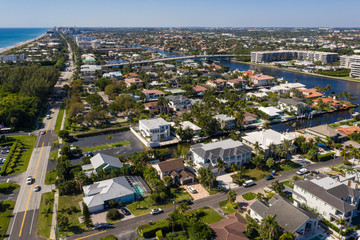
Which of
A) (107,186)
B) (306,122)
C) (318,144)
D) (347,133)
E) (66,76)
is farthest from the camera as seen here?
(66,76)

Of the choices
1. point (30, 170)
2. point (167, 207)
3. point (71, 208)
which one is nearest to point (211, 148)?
point (167, 207)

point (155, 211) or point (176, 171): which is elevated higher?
point (176, 171)

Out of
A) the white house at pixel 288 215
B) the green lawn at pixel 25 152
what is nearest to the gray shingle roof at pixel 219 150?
the white house at pixel 288 215

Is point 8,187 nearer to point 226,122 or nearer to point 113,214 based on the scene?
point 113,214

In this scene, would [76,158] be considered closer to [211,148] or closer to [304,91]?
A: [211,148]


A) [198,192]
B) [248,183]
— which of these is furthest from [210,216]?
→ [248,183]
